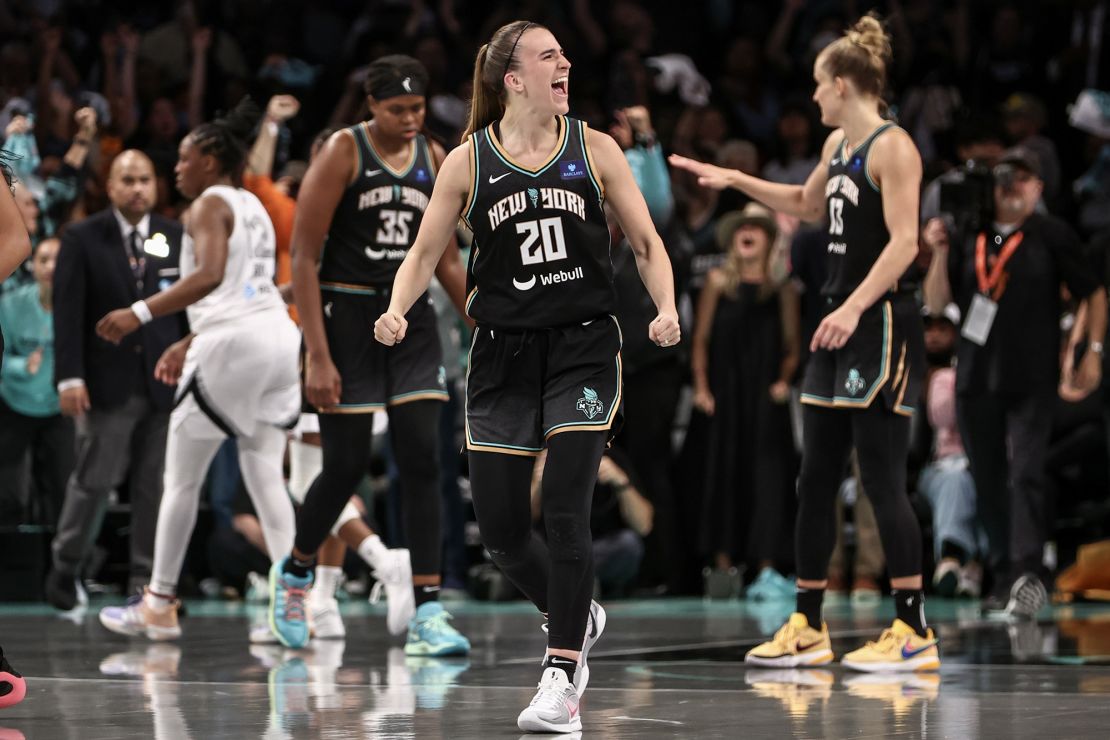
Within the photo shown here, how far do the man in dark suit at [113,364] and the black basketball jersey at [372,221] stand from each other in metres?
2.71

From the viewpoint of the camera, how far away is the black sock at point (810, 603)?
6.39 meters

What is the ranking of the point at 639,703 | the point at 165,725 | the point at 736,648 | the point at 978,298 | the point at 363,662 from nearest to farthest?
the point at 165,725, the point at 639,703, the point at 363,662, the point at 736,648, the point at 978,298

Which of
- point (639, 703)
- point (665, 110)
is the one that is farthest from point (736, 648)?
point (665, 110)

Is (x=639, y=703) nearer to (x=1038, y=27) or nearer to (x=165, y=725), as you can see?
(x=165, y=725)

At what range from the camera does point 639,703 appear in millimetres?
5277

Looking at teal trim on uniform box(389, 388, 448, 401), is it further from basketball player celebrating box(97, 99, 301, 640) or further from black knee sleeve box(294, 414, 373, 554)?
basketball player celebrating box(97, 99, 301, 640)

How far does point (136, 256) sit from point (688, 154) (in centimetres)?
426

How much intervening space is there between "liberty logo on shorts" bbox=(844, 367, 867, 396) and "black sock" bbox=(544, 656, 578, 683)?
6.25ft

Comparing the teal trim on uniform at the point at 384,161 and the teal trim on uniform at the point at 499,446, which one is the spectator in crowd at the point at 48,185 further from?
the teal trim on uniform at the point at 499,446

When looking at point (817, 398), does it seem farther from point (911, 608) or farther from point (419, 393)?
point (419, 393)

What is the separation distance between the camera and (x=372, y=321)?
6809 millimetres

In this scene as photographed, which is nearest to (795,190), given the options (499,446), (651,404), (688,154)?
(499,446)

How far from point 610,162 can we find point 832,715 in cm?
163

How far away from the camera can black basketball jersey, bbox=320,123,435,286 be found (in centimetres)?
675
